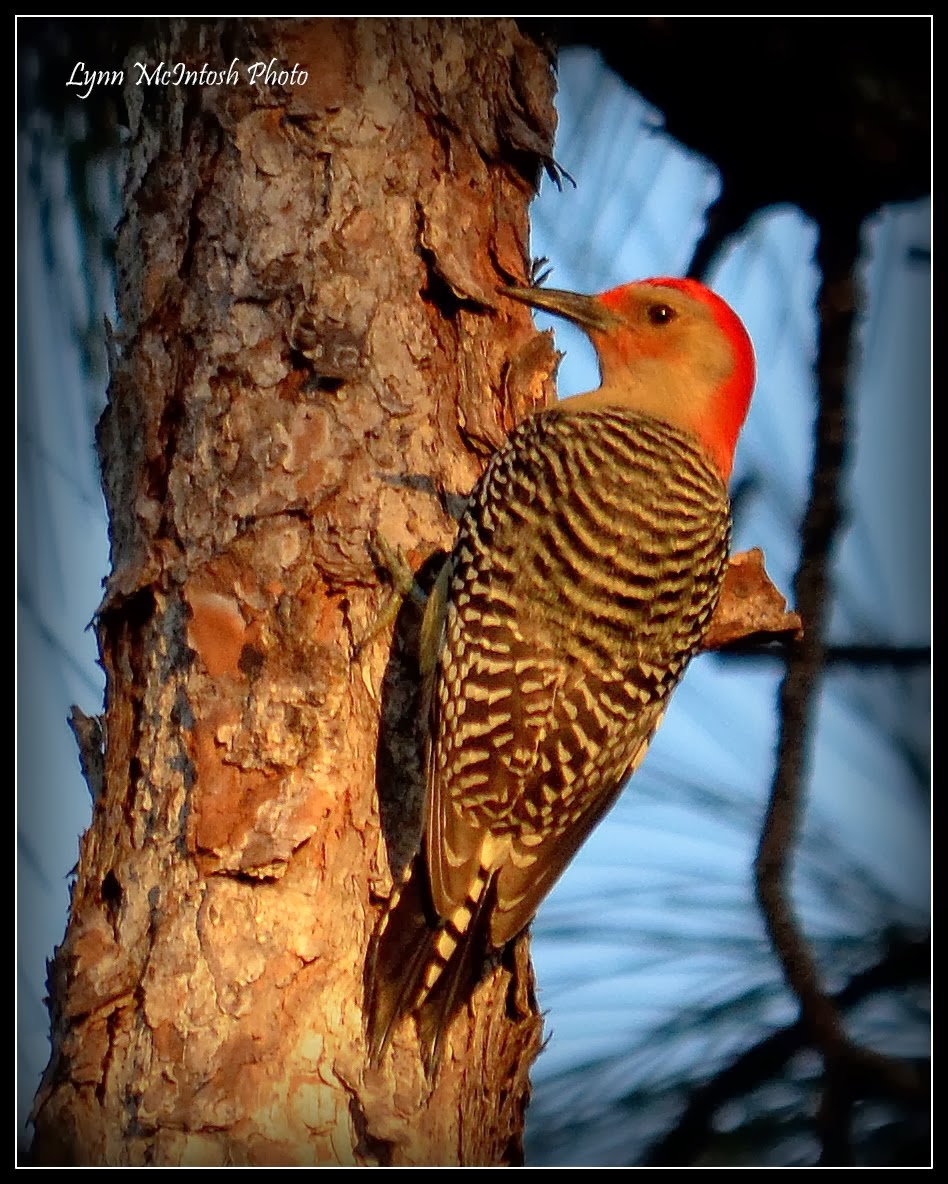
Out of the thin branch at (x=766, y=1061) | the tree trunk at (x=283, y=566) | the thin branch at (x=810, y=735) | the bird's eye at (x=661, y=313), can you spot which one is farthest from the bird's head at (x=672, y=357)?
the thin branch at (x=766, y=1061)

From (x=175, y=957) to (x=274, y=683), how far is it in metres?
0.47

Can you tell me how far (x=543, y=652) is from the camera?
94.7 inches

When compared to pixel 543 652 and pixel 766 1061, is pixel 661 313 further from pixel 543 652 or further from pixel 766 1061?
pixel 766 1061

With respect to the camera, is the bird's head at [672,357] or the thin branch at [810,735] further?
the bird's head at [672,357]

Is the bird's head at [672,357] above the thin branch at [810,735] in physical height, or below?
above

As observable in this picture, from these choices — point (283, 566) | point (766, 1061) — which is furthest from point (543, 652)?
point (766, 1061)

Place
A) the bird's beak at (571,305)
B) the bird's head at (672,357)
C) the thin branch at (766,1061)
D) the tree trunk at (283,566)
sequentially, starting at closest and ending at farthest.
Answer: the tree trunk at (283,566)
the thin branch at (766,1061)
the bird's beak at (571,305)
the bird's head at (672,357)

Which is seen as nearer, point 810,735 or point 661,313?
point 810,735

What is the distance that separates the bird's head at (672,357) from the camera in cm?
284

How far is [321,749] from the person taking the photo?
87.0 inches

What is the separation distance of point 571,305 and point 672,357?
259 mm

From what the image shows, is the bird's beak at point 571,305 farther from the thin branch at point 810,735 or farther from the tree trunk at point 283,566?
the thin branch at point 810,735

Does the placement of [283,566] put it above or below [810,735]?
above

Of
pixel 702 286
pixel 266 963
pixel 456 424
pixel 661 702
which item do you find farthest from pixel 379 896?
pixel 702 286
